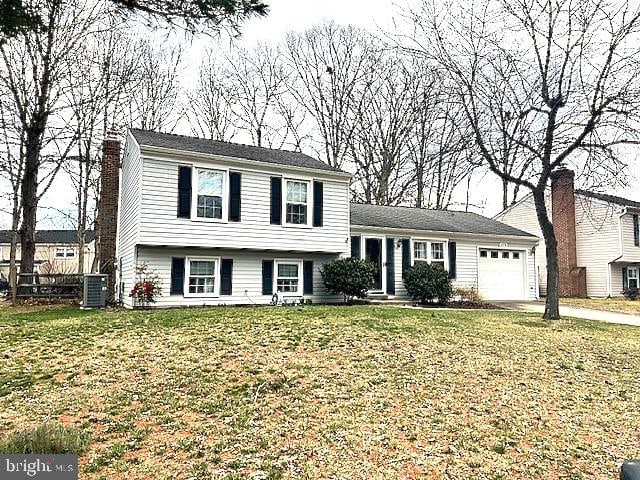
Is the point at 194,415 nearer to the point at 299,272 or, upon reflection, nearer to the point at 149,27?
the point at 149,27

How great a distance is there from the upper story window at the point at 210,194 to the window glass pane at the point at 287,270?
9.40 ft

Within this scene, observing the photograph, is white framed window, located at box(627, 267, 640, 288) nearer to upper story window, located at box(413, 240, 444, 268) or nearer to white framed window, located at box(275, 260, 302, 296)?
upper story window, located at box(413, 240, 444, 268)

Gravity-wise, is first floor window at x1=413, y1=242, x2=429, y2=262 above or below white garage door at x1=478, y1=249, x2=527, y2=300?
above

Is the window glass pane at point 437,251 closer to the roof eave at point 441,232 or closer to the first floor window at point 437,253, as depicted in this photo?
the first floor window at point 437,253

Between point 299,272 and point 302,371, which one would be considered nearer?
point 302,371

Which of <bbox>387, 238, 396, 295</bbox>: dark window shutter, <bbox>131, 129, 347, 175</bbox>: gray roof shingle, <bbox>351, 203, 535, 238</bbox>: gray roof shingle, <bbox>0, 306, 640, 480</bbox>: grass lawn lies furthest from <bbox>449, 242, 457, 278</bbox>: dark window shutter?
<bbox>0, 306, 640, 480</bbox>: grass lawn

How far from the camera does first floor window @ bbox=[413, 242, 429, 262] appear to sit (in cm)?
1972

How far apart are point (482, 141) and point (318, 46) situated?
19.8 metres

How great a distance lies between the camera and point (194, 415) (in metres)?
5.62

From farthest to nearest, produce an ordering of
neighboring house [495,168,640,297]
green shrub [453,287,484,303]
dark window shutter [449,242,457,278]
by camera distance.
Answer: neighboring house [495,168,640,297] → dark window shutter [449,242,457,278] → green shrub [453,287,484,303]

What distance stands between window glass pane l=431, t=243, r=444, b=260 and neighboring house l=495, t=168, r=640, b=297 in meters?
8.80

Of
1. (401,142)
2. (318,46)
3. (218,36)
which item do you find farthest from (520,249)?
(218,36)

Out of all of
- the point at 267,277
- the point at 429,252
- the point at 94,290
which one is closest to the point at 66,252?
the point at 94,290

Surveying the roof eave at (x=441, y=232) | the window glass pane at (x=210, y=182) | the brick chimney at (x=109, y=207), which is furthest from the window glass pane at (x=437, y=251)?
the brick chimney at (x=109, y=207)
